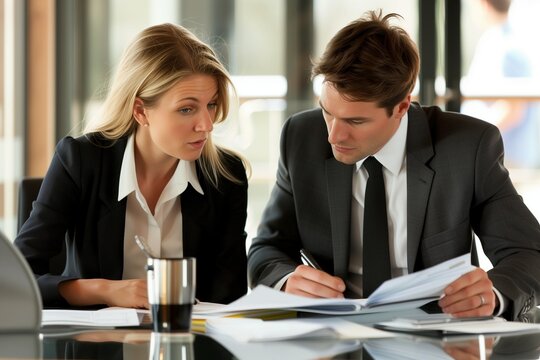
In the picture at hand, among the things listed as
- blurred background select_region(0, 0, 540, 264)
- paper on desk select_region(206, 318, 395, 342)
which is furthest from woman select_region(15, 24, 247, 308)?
blurred background select_region(0, 0, 540, 264)

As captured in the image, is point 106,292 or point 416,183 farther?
point 416,183

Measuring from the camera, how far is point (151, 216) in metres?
2.23

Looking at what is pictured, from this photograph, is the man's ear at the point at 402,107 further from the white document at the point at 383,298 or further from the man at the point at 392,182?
the white document at the point at 383,298

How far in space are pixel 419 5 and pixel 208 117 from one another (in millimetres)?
2714

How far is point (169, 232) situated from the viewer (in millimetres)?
2271

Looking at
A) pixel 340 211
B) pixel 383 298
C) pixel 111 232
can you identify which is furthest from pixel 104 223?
pixel 383 298

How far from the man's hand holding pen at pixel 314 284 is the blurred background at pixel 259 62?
9.37 ft

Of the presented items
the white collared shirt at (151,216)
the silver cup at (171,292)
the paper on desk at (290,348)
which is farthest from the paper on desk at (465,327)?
the white collared shirt at (151,216)

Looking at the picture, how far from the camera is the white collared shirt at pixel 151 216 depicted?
222cm

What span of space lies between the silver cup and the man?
522 mm

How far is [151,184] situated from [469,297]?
35.3 inches

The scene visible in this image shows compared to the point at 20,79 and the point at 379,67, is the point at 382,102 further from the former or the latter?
the point at 20,79

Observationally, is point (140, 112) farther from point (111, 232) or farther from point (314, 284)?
point (314, 284)

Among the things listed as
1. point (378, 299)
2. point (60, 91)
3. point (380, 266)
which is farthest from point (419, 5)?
point (378, 299)
